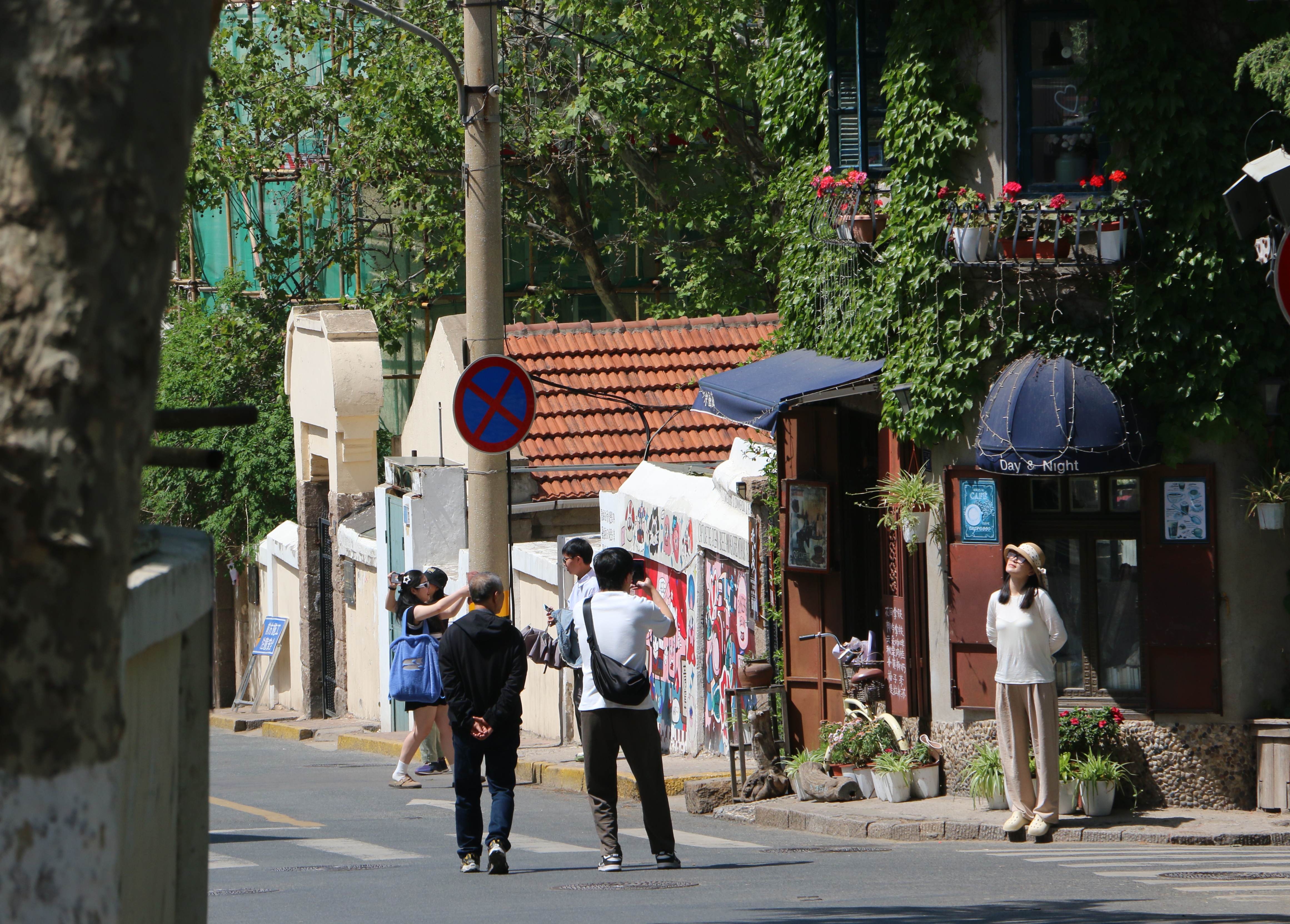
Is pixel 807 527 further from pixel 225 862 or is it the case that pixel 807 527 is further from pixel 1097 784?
pixel 225 862

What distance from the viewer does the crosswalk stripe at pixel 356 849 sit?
10.7m

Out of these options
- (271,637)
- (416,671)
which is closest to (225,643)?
(271,637)

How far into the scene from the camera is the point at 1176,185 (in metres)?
12.2

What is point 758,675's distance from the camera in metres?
14.2

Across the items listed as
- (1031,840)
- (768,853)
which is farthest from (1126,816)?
(768,853)

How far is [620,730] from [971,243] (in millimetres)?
4572

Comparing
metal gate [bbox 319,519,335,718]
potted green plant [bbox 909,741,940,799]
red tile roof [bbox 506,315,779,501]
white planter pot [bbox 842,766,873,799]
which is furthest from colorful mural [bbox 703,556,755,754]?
metal gate [bbox 319,519,335,718]

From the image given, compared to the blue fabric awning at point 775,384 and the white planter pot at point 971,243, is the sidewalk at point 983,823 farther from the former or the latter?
the white planter pot at point 971,243

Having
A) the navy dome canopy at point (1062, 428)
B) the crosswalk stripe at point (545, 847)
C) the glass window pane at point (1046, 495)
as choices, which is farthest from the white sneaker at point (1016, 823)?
the crosswalk stripe at point (545, 847)

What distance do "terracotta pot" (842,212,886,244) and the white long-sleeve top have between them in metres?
3.32

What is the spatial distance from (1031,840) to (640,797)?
2.90 m

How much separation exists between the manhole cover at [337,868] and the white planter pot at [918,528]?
4682 mm

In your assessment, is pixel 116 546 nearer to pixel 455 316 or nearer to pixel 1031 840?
pixel 1031 840

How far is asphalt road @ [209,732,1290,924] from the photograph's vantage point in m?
8.08
